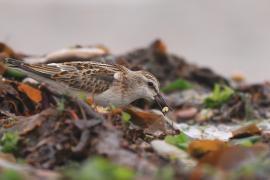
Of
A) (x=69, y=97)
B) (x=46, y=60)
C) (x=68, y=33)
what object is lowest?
(x=69, y=97)

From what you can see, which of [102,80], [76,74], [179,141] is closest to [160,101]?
[102,80]

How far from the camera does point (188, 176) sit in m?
6.30

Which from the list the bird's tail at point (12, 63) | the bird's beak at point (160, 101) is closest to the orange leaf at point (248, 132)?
the bird's beak at point (160, 101)

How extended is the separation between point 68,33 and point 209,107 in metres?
9.93

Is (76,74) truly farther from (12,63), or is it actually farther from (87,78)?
(12,63)

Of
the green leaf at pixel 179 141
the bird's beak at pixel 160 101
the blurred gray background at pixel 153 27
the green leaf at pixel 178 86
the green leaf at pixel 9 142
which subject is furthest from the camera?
the blurred gray background at pixel 153 27

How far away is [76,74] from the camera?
11.0 m

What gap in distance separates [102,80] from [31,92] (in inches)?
56.6

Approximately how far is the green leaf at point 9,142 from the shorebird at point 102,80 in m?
2.69

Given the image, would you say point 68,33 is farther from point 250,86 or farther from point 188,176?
point 188,176

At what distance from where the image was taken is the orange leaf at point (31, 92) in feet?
32.2

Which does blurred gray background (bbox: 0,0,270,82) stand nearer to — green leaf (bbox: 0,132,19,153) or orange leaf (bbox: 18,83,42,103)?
orange leaf (bbox: 18,83,42,103)

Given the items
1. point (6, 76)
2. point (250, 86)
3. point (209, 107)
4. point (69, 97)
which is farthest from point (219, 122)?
point (69, 97)

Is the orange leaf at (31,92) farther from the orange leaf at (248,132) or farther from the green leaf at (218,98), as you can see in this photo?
the green leaf at (218,98)
